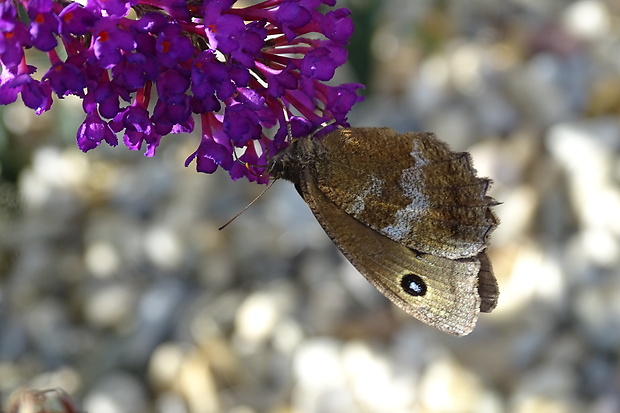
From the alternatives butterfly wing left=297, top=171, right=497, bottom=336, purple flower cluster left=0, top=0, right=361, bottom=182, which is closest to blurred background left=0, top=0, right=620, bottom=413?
butterfly wing left=297, top=171, right=497, bottom=336

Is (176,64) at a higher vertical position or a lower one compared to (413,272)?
higher

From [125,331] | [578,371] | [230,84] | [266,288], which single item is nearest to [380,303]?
[266,288]

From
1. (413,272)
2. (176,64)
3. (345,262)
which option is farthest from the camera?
(345,262)

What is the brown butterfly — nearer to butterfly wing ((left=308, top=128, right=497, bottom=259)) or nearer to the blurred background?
butterfly wing ((left=308, top=128, right=497, bottom=259))

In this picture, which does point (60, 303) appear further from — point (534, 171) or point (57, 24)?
point (57, 24)

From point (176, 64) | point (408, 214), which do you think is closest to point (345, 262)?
point (408, 214)

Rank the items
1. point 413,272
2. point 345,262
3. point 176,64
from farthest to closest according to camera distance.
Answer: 1. point 345,262
2. point 413,272
3. point 176,64

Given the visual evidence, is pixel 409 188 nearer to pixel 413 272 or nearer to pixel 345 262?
pixel 413 272

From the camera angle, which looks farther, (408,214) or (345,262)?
(345,262)
